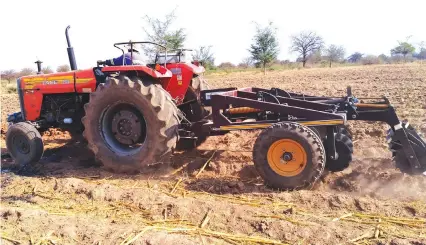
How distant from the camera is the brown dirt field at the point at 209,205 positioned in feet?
11.4

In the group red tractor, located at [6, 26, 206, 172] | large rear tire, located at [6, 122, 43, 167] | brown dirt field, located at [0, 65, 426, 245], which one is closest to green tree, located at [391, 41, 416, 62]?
red tractor, located at [6, 26, 206, 172]

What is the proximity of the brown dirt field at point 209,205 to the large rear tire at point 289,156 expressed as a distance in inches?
6.8

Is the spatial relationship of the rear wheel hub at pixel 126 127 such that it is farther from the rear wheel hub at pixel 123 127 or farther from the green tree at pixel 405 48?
the green tree at pixel 405 48

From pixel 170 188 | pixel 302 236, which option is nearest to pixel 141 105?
pixel 170 188

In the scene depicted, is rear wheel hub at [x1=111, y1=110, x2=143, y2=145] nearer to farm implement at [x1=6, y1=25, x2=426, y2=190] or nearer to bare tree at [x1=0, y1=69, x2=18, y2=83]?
farm implement at [x1=6, y1=25, x2=426, y2=190]

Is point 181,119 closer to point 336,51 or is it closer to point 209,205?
point 209,205

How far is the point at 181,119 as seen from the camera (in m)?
5.66

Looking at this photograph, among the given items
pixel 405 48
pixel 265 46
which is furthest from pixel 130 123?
pixel 405 48

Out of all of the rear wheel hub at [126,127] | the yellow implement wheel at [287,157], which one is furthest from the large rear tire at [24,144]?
the yellow implement wheel at [287,157]

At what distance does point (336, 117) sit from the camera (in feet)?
14.8

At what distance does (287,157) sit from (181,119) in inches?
71.9

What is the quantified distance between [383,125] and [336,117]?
344 cm

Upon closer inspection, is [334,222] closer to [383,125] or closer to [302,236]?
[302,236]

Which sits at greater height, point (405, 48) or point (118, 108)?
point (405, 48)
